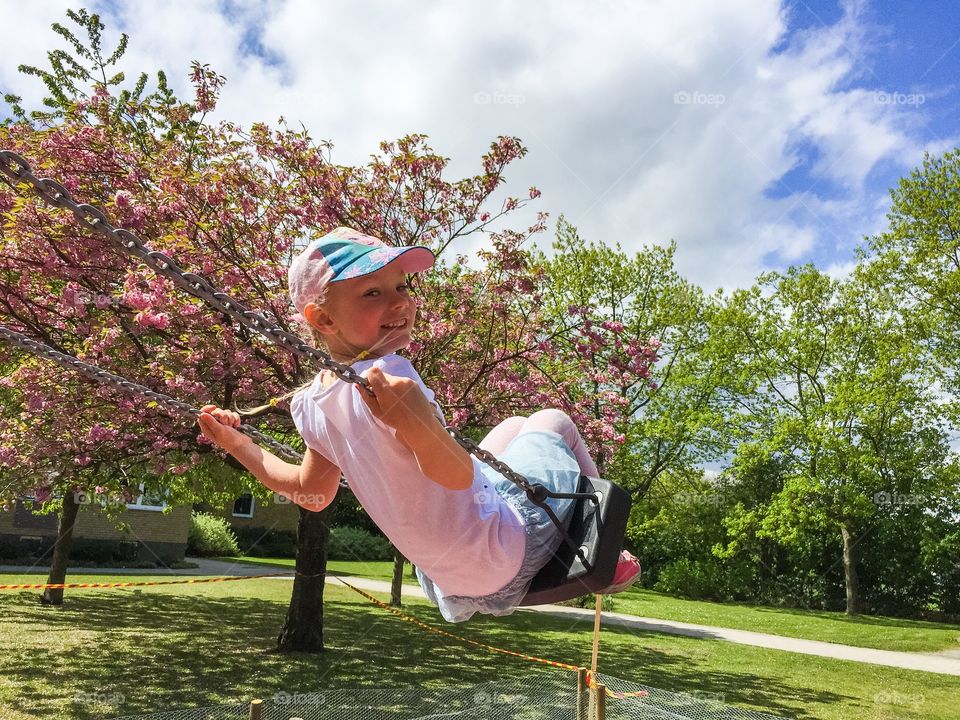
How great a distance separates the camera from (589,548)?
7.38 feet

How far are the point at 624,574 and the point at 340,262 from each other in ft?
4.58

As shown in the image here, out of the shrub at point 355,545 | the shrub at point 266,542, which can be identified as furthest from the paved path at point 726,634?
the shrub at point 355,545

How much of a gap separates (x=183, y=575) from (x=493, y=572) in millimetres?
20747

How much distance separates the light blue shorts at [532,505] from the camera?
2354 millimetres

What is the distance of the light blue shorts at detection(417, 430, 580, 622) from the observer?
2354 millimetres

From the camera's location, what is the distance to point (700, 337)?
2377 cm

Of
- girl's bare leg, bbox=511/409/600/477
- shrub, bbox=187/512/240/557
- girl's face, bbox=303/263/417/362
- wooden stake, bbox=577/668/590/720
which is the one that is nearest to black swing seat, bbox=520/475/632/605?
girl's bare leg, bbox=511/409/600/477

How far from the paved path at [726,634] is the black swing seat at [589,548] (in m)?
6.19

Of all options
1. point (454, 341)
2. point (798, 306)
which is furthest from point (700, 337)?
point (454, 341)

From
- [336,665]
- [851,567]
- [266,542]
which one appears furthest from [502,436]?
[266,542]

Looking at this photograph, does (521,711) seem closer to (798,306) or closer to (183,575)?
(183,575)

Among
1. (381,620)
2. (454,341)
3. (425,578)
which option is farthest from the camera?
(381,620)

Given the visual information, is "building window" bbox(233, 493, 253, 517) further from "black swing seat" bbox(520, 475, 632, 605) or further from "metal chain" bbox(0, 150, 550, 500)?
"metal chain" bbox(0, 150, 550, 500)

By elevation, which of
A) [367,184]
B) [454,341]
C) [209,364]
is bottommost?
[209,364]
